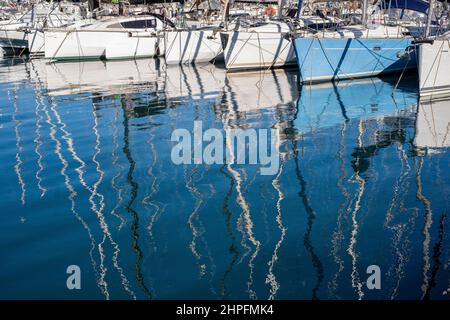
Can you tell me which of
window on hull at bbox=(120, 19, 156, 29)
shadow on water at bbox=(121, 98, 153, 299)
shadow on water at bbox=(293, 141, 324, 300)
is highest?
window on hull at bbox=(120, 19, 156, 29)

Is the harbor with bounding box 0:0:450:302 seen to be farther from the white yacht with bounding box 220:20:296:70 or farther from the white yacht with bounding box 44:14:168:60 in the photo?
the white yacht with bounding box 44:14:168:60

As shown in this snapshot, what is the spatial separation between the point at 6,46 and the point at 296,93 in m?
29.0

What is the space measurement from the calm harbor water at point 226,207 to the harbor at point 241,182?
31 mm

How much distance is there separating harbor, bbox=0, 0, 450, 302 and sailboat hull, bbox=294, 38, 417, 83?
0.20 feet

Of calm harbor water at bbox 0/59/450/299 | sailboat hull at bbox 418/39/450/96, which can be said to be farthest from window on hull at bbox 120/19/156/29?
sailboat hull at bbox 418/39/450/96

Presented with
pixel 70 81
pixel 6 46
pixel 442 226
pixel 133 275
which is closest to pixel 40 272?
pixel 133 275

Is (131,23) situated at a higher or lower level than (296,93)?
higher

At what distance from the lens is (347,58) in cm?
2380

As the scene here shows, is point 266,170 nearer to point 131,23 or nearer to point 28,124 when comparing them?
point 28,124

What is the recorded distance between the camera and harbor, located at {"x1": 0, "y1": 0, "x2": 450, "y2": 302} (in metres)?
6.72

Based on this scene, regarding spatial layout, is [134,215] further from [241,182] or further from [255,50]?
[255,50]

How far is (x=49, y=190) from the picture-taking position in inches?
393

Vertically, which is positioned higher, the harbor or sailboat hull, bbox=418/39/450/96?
sailboat hull, bbox=418/39/450/96

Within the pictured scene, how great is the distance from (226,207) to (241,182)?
127 centimetres
